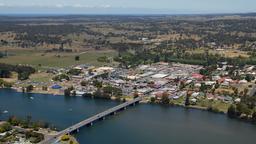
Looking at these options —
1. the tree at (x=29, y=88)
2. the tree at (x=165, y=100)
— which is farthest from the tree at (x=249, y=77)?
the tree at (x=29, y=88)

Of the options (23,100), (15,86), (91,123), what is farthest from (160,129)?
(15,86)

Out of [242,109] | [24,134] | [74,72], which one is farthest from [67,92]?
[242,109]

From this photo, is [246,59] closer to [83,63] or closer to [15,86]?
[83,63]

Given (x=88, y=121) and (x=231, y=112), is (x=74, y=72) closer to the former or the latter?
(x=88, y=121)

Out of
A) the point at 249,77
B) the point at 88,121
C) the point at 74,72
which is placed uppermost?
the point at 249,77

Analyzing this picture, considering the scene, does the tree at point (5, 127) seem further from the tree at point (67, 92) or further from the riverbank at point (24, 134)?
the tree at point (67, 92)
